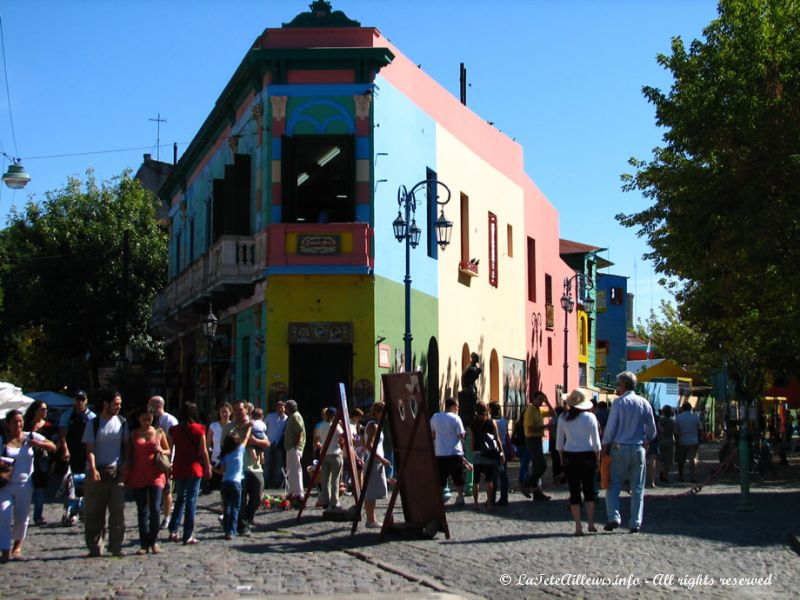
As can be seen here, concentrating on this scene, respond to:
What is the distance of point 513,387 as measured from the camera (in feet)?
116

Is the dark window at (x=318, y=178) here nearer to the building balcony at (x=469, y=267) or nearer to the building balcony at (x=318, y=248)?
the building balcony at (x=318, y=248)

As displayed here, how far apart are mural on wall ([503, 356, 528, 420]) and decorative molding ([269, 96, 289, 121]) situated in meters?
13.0

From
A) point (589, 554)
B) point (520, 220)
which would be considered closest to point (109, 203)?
point (520, 220)

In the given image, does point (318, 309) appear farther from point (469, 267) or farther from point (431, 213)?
point (469, 267)

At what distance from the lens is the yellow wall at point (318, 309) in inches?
912

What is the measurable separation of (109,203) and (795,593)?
35.7 metres

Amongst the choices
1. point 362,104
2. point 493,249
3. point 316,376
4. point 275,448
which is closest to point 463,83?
point 493,249

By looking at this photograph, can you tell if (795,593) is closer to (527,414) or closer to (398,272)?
(527,414)

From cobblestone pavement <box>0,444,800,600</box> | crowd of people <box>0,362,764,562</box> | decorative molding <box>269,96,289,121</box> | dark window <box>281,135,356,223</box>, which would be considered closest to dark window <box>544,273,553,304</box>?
dark window <box>281,135,356,223</box>

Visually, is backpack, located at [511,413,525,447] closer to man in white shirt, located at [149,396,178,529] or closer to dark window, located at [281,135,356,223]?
man in white shirt, located at [149,396,178,529]

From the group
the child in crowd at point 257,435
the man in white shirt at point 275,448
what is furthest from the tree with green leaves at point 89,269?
the child in crowd at point 257,435

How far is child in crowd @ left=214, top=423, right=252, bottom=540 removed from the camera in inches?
511

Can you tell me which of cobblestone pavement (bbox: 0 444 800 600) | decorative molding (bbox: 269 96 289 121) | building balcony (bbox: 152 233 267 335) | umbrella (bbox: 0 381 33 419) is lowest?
cobblestone pavement (bbox: 0 444 800 600)

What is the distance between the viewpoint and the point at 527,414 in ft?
60.0
